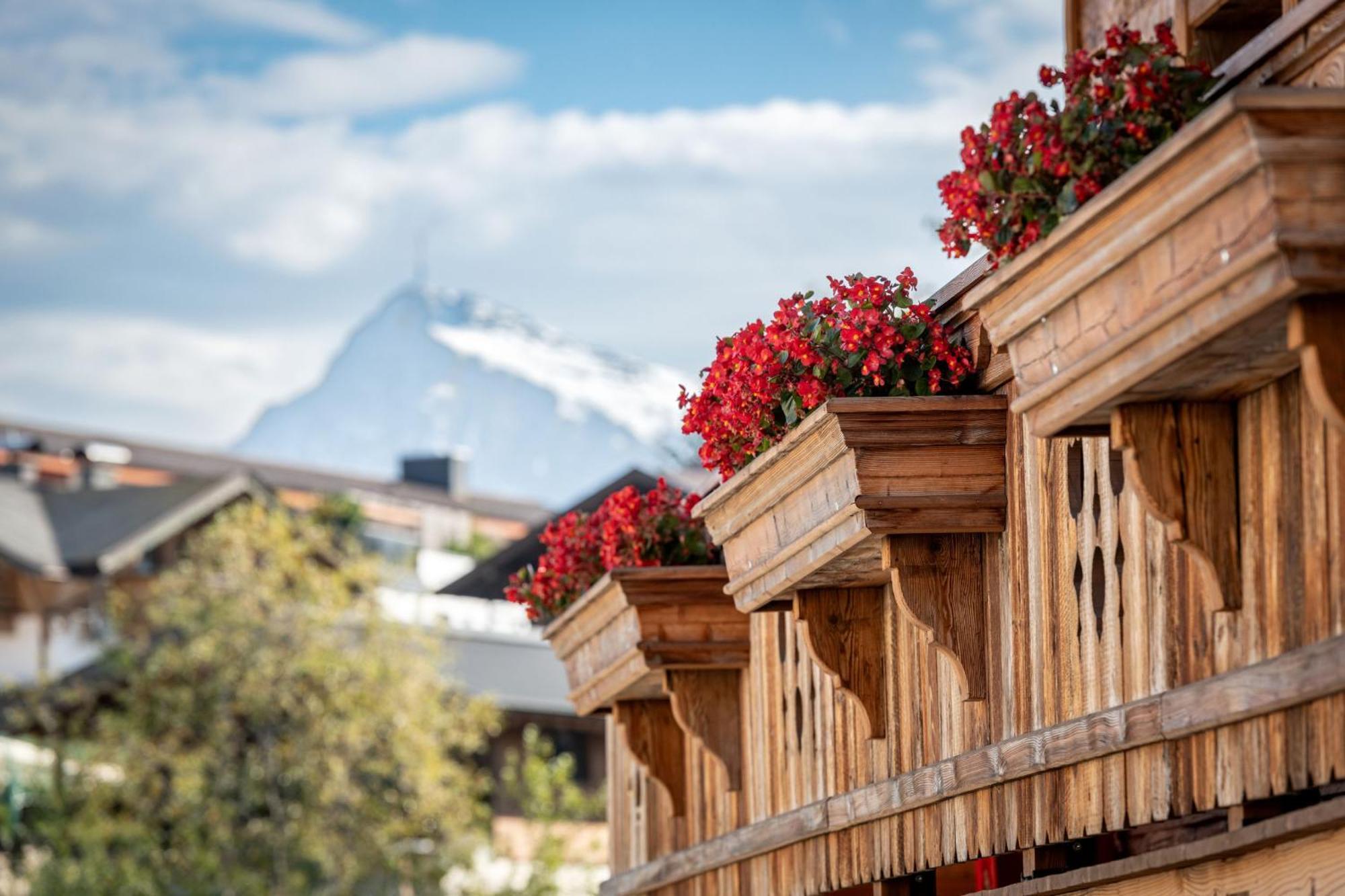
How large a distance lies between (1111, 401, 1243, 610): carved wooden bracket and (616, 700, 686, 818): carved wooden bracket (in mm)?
4266

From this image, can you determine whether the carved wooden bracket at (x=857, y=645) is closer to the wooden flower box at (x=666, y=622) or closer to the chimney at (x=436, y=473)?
the wooden flower box at (x=666, y=622)

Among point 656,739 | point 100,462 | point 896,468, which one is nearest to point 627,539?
point 656,739

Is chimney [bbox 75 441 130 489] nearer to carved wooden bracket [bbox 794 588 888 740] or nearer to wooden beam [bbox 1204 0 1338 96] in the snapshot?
carved wooden bracket [bbox 794 588 888 740]

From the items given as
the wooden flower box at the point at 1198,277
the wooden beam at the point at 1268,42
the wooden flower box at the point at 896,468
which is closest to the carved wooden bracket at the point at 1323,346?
the wooden flower box at the point at 1198,277

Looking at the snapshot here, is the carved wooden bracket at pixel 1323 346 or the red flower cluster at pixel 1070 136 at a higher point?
the red flower cluster at pixel 1070 136

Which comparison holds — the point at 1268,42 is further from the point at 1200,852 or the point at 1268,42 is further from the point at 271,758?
the point at 271,758

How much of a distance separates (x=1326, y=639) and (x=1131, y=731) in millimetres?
758

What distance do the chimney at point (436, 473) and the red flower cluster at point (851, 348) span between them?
213ft

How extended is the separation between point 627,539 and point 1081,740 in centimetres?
304

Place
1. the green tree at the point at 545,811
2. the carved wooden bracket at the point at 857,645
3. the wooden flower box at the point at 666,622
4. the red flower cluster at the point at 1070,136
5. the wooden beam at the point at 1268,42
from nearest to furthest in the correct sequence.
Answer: the wooden beam at the point at 1268,42, the red flower cluster at the point at 1070,136, the carved wooden bracket at the point at 857,645, the wooden flower box at the point at 666,622, the green tree at the point at 545,811

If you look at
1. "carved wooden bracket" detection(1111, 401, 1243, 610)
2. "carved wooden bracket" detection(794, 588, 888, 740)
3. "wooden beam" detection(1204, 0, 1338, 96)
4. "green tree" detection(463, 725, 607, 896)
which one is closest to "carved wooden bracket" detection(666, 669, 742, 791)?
"carved wooden bracket" detection(794, 588, 888, 740)

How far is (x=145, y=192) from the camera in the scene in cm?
19650

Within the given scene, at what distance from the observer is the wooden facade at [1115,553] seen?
371 cm

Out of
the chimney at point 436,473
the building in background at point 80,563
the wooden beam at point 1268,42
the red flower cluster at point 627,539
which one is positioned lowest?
the wooden beam at point 1268,42
